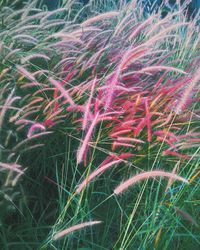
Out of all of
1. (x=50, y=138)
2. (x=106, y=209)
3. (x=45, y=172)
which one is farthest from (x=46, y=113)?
(x=106, y=209)

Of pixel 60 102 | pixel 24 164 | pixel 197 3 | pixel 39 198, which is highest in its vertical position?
pixel 60 102

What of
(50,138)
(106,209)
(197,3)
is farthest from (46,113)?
(197,3)

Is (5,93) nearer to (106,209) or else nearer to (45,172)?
(45,172)

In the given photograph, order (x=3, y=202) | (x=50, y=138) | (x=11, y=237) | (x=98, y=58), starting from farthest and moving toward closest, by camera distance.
A: (x=98, y=58), (x=50, y=138), (x=11, y=237), (x=3, y=202)

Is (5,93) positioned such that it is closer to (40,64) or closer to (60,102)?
(60,102)

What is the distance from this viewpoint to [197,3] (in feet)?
22.3

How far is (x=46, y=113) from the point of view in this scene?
222cm

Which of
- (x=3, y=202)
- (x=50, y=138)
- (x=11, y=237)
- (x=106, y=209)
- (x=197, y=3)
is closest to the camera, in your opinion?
(x=3, y=202)

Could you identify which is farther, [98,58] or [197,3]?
[197,3]

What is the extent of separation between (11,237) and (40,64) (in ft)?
3.16

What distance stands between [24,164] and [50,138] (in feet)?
0.52

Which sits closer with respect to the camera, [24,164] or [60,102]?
[24,164]

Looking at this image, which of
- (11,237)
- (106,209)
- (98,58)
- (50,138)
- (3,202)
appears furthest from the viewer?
(98,58)

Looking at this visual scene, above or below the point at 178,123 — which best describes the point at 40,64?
above
